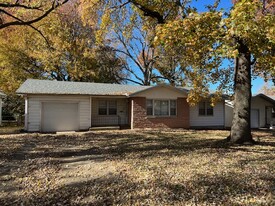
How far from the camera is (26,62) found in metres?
25.6

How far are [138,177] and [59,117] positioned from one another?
12.7 m

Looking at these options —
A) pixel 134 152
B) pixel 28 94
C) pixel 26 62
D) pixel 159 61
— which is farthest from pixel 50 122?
pixel 159 61

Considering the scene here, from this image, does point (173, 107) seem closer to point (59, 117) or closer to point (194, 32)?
point (59, 117)

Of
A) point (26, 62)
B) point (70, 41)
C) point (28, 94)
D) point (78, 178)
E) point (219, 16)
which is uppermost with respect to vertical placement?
point (70, 41)

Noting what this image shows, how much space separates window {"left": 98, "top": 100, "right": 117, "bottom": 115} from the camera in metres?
19.9

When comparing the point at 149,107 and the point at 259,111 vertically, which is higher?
the point at 149,107

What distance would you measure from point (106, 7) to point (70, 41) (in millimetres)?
13597

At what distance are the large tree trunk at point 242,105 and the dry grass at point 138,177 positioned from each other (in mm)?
1591

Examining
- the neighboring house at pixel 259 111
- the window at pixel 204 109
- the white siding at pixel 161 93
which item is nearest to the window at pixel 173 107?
the white siding at pixel 161 93

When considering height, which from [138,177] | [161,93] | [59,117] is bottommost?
[138,177]

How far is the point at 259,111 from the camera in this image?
23922mm

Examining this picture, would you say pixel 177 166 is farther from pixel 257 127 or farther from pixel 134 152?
pixel 257 127

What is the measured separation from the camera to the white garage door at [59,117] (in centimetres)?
1702

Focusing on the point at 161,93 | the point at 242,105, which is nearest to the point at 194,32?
the point at 242,105
